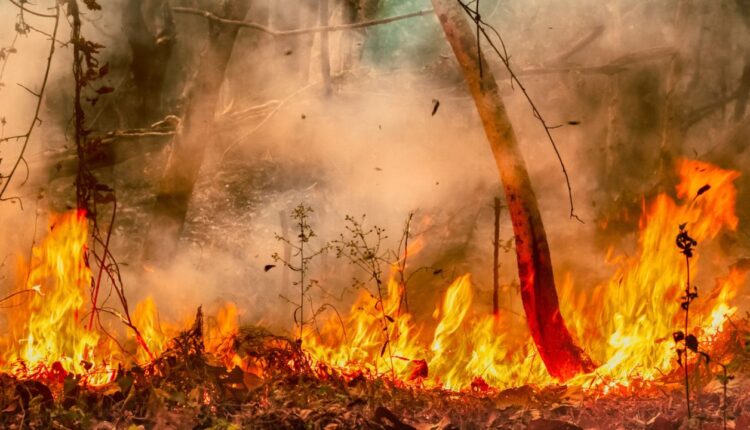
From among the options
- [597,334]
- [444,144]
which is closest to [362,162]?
[444,144]

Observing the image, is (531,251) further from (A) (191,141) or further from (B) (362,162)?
(A) (191,141)

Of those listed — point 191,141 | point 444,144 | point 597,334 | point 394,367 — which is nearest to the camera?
point 394,367

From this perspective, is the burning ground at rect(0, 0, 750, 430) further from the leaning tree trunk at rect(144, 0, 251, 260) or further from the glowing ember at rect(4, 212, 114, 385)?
the glowing ember at rect(4, 212, 114, 385)

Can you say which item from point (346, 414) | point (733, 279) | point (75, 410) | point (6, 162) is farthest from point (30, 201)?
point (733, 279)

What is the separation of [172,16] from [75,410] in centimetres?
692

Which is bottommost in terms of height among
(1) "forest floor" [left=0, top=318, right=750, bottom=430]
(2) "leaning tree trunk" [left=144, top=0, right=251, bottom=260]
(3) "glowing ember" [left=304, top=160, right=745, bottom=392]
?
(1) "forest floor" [left=0, top=318, right=750, bottom=430]

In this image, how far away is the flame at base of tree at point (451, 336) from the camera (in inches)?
213

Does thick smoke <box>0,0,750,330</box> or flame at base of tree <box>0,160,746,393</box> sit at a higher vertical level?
thick smoke <box>0,0,750,330</box>

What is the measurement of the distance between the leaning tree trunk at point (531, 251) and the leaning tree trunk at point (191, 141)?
361 centimetres

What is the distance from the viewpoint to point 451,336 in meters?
6.80

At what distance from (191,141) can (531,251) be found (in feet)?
14.8

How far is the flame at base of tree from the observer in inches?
213

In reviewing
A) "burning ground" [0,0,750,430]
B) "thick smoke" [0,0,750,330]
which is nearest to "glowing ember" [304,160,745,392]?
"burning ground" [0,0,750,430]

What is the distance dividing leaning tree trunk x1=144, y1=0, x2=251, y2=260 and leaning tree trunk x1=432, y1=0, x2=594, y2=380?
3.61 metres
